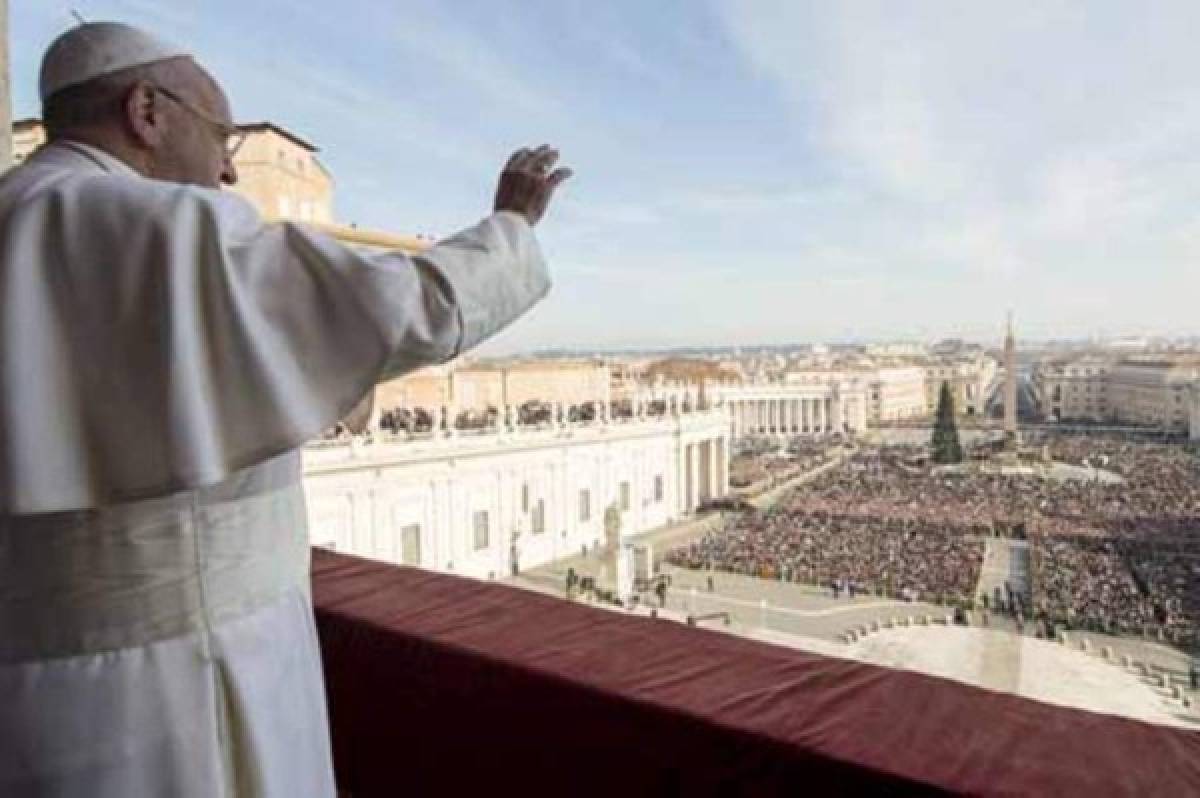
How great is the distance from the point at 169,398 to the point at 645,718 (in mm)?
505

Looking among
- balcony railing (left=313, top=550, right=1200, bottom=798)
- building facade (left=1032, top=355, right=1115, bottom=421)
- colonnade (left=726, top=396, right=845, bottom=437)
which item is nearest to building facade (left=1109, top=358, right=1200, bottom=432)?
building facade (left=1032, top=355, right=1115, bottom=421)

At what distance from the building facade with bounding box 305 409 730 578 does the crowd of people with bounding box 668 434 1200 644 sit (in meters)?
1.61

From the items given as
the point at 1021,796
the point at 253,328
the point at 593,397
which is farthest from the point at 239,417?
the point at 593,397

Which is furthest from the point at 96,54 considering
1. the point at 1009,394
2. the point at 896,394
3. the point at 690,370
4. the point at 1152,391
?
the point at 896,394

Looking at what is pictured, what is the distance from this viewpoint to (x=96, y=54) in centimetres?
59

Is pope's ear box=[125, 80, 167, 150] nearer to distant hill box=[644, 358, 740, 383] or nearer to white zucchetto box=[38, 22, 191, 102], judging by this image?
white zucchetto box=[38, 22, 191, 102]

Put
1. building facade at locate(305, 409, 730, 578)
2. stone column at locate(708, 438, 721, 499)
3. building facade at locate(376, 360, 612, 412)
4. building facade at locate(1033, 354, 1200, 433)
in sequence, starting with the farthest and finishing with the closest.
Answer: building facade at locate(1033, 354, 1200, 433) → stone column at locate(708, 438, 721, 499) → building facade at locate(376, 360, 612, 412) → building facade at locate(305, 409, 730, 578)

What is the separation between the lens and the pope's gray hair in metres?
0.59

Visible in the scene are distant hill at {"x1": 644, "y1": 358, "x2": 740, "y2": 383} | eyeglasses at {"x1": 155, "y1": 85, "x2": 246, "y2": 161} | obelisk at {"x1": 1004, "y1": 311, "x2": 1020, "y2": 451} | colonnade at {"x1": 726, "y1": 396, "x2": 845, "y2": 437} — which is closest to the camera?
eyeglasses at {"x1": 155, "y1": 85, "x2": 246, "y2": 161}

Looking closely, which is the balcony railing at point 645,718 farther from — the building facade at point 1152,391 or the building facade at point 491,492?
the building facade at point 1152,391

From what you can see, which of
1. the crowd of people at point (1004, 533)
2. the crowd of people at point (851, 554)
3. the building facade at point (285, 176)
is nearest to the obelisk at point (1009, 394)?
the crowd of people at point (1004, 533)

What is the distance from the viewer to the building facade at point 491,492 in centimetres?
998

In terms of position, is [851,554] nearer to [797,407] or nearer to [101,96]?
[101,96]

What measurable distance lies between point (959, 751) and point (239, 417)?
55 cm
